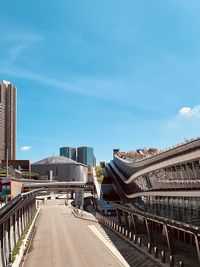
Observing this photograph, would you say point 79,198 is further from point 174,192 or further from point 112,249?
point 112,249

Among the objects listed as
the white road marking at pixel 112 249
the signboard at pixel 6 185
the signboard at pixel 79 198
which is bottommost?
the white road marking at pixel 112 249

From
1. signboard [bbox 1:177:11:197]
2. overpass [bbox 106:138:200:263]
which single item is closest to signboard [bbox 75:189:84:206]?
overpass [bbox 106:138:200:263]

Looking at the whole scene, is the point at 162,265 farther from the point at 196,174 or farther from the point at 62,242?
the point at 62,242

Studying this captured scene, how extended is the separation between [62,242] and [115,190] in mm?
77827

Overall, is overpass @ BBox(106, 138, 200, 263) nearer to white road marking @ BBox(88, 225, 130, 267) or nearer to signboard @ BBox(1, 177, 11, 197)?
white road marking @ BBox(88, 225, 130, 267)

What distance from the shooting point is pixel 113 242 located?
54.4 metres

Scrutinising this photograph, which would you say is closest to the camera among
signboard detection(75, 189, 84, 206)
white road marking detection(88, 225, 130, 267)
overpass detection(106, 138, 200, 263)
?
white road marking detection(88, 225, 130, 267)

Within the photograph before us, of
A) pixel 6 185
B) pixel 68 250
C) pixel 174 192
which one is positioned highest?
pixel 6 185

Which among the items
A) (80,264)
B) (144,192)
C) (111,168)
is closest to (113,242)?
(80,264)

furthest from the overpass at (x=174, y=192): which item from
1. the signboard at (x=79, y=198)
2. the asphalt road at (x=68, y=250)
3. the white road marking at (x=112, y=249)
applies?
the signboard at (x=79, y=198)

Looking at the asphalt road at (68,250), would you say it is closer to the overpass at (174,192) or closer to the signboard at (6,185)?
the overpass at (174,192)

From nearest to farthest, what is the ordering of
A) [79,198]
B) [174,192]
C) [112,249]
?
[112,249] → [174,192] → [79,198]

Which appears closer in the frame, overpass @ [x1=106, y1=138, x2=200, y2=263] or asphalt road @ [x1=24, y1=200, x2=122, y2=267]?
asphalt road @ [x1=24, y1=200, x2=122, y2=267]

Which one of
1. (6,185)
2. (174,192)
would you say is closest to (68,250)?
(174,192)
